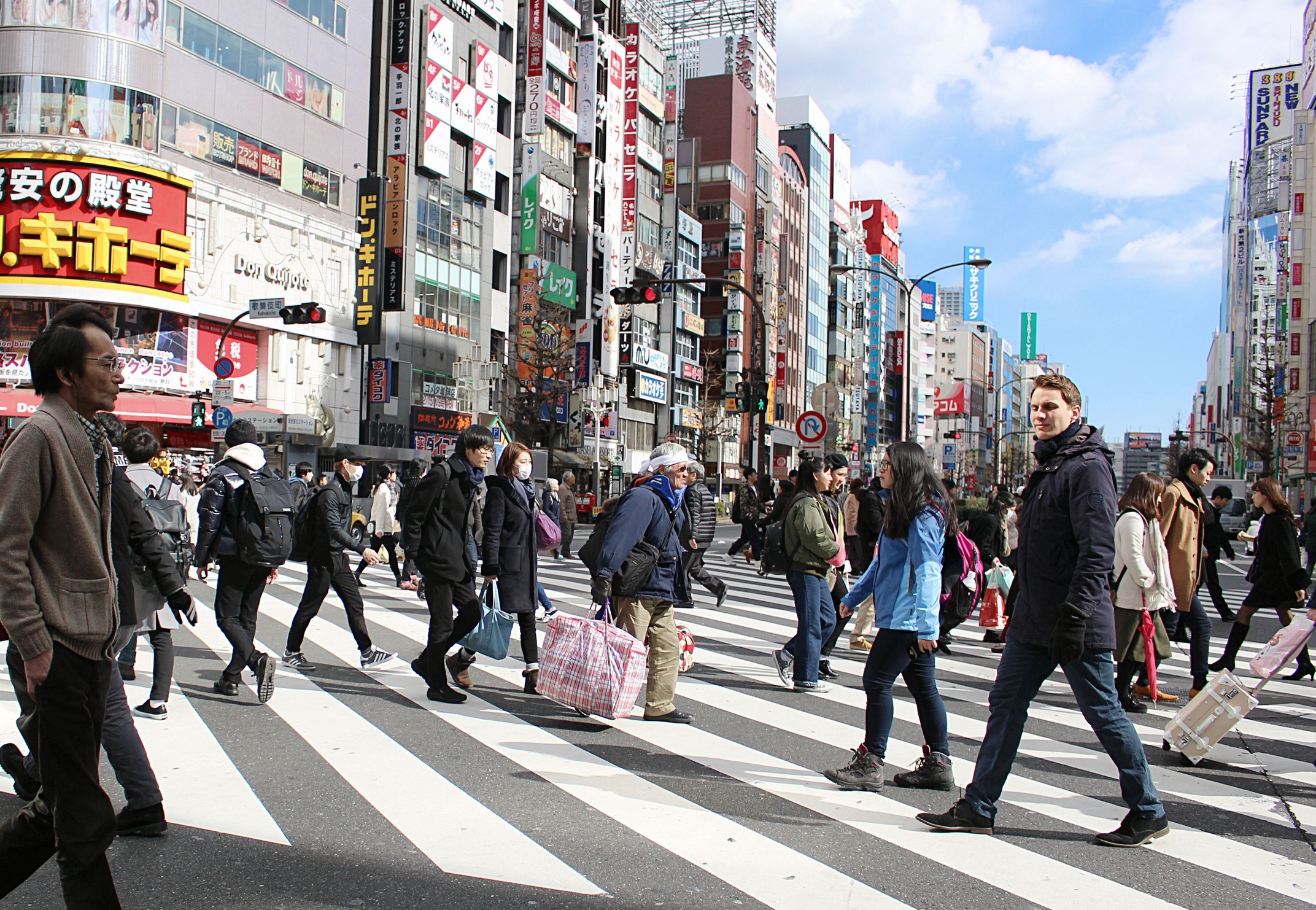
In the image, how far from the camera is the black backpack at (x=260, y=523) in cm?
653

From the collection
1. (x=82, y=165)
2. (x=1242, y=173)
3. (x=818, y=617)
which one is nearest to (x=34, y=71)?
(x=82, y=165)

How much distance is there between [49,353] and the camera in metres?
3.01

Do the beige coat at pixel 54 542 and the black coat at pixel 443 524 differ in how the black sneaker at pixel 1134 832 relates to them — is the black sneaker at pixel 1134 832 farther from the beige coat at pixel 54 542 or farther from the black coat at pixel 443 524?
the black coat at pixel 443 524

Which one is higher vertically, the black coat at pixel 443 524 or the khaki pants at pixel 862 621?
the black coat at pixel 443 524

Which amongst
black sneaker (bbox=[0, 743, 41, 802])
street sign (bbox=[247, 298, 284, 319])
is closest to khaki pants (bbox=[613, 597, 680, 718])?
black sneaker (bbox=[0, 743, 41, 802])

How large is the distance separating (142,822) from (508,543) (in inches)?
128

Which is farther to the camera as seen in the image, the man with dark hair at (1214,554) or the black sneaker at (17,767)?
the man with dark hair at (1214,554)

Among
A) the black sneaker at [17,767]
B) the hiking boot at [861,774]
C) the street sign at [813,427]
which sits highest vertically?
the street sign at [813,427]

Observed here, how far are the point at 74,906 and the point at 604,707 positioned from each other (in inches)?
131

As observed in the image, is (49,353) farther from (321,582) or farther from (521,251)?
(521,251)

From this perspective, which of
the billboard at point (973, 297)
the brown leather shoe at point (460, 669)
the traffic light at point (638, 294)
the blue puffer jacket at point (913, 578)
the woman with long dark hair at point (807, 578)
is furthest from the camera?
the billboard at point (973, 297)

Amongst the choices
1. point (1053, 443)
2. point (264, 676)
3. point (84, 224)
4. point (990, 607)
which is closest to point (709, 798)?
point (1053, 443)

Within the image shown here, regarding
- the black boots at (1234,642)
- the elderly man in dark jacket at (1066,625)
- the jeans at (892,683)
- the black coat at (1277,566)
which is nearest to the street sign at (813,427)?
the black coat at (1277,566)

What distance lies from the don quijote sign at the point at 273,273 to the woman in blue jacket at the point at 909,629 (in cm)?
2935
